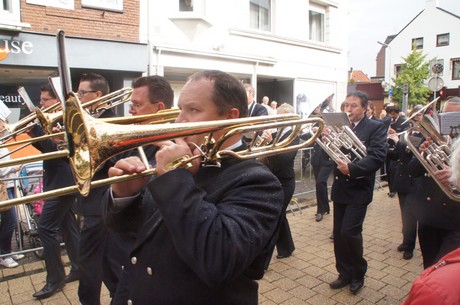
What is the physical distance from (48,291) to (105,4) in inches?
309

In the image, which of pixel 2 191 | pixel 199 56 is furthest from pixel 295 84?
pixel 2 191

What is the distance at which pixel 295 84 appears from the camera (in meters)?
13.9

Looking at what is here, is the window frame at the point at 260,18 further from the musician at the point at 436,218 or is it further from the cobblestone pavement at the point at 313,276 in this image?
the musician at the point at 436,218

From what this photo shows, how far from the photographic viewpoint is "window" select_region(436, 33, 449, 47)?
133ft

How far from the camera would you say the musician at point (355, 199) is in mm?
3818

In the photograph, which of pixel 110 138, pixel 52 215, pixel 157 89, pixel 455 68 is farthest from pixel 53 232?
pixel 455 68

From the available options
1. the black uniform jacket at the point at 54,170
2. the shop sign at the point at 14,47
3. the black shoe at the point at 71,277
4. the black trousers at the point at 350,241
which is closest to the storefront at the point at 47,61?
the shop sign at the point at 14,47

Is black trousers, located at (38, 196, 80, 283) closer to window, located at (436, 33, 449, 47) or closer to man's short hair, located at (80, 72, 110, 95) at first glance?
man's short hair, located at (80, 72, 110, 95)

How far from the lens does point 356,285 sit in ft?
12.6

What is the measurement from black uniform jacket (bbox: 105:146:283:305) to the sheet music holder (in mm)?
2405

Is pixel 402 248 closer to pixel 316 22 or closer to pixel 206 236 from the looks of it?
pixel 206 236

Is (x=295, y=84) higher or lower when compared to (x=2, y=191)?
higher

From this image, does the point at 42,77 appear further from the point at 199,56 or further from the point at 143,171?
the point at 143,171

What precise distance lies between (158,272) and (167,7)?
1015 cm
